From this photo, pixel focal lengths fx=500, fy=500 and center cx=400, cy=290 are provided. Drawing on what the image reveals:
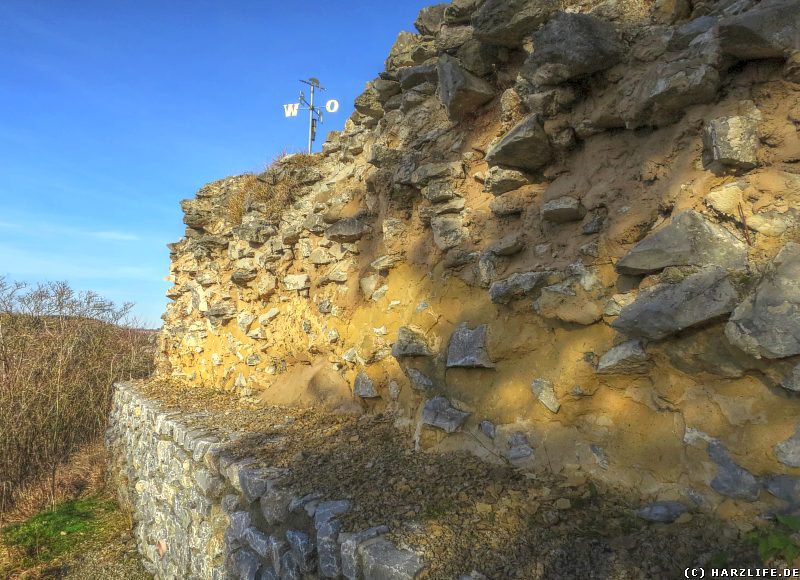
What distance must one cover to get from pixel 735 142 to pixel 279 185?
4.83 m

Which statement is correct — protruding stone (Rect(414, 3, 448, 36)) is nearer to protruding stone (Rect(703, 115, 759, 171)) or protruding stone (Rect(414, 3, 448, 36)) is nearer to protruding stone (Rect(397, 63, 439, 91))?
protruding stone (Rect(397, 63, 439, 91))

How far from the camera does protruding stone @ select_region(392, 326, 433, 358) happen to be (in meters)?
3.11

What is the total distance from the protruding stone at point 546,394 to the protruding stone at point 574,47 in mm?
Answer: 1575

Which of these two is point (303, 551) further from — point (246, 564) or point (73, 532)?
point (73, 532)

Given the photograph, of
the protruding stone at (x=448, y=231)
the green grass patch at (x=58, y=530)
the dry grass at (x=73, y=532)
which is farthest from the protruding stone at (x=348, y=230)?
the green grass patch at (x=58, y=530)

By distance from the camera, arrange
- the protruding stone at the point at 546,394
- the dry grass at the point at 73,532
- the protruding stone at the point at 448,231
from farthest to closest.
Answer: the dry grass at the point at 73,532
the protruding stone at the point at 448,231
the protruding stone at the point at 546,394

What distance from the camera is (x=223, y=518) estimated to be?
336cm

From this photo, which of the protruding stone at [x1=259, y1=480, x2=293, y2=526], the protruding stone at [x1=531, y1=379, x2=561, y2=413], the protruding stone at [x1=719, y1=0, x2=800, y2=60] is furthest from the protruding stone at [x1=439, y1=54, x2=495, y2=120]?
the protruding stone at [x1=259, y1=480, x2=293, y2=526]

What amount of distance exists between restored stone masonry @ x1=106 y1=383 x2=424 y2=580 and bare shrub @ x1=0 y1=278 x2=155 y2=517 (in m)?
1.94

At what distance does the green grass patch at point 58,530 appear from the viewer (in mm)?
5352

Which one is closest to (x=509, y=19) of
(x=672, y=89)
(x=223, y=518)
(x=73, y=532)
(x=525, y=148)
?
(x=525, y=148)

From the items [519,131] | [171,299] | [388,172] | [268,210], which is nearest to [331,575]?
[519,131]

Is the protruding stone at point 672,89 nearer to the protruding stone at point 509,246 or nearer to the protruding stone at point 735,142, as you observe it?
the protruding stone at point 735,142

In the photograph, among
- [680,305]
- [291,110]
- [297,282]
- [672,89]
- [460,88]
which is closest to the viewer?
[680,305]
